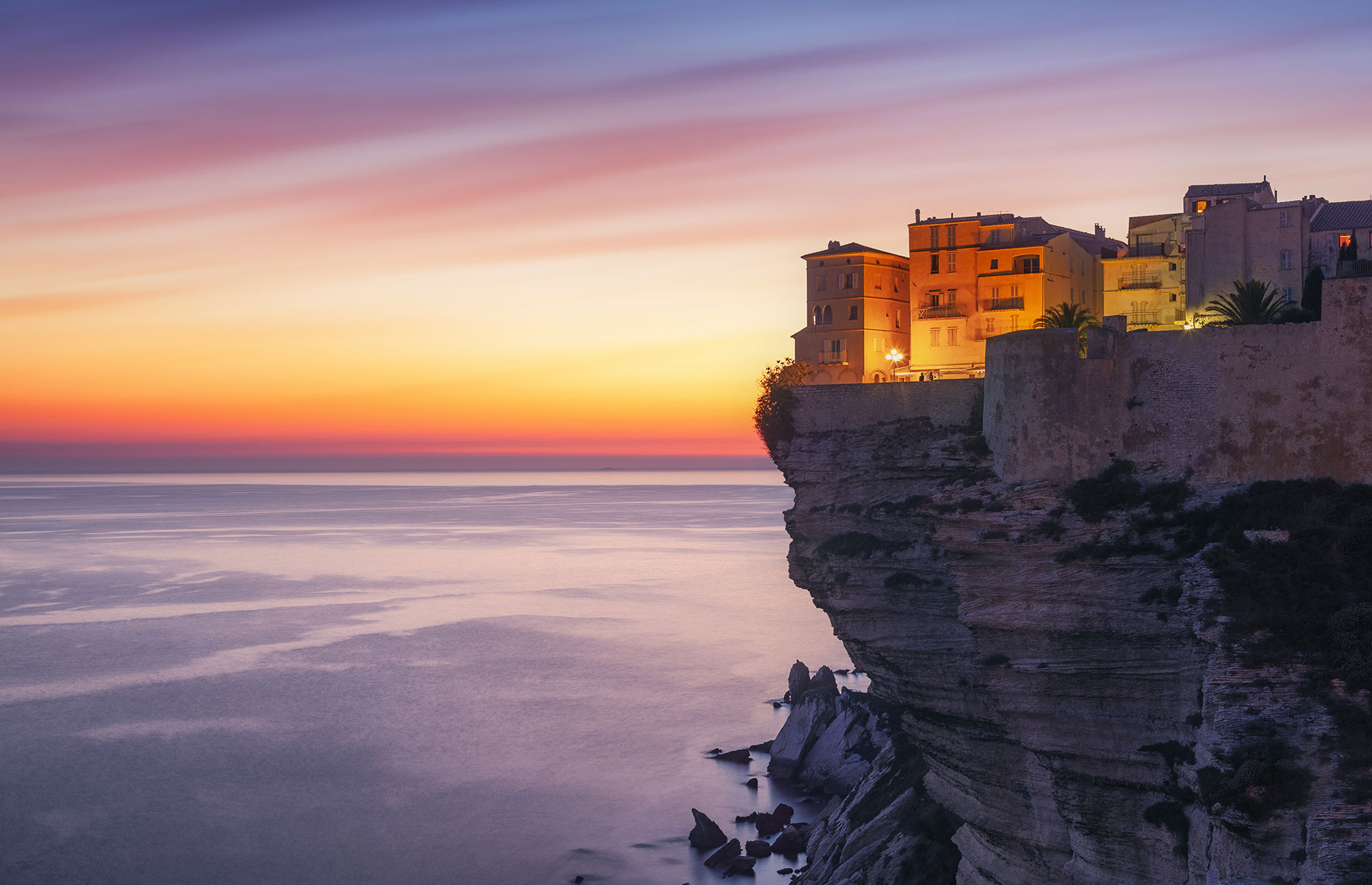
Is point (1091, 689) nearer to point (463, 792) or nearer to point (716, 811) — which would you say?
point (716, 811)

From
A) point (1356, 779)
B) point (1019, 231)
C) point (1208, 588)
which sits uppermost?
point (1019, 231)

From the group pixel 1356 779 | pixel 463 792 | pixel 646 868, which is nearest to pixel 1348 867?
pixel 1356 779

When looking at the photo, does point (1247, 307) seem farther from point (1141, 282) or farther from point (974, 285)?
point (974, 285)

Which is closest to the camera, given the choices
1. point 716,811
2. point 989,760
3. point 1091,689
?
point 1091,689

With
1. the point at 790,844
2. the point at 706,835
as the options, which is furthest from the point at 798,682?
the point at 790,844

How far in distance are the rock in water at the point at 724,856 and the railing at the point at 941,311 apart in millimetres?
26830

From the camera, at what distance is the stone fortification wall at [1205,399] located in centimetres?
2667

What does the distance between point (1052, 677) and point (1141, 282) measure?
3185cm

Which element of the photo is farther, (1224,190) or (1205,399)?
(1224,190)

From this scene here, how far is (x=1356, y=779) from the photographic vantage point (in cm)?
2147

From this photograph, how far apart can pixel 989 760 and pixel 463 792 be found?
32.1 metres

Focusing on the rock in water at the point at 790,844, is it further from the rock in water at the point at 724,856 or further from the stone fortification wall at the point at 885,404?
the stone fortification wall at the point at 885,404

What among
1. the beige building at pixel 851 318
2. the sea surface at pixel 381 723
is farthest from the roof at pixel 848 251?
the sea surface at pixel 381 723

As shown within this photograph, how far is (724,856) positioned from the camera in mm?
44531
